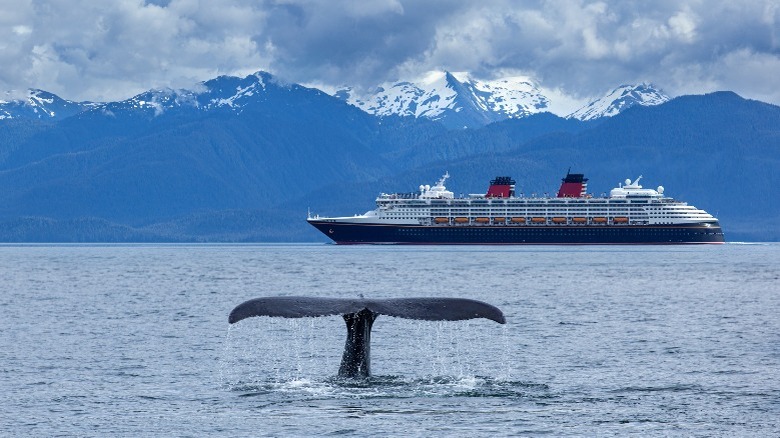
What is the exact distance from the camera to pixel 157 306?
173ft

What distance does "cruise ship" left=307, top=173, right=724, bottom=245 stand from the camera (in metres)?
162

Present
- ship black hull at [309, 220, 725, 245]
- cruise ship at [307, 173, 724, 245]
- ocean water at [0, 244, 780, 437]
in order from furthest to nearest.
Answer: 1. ship black hull at [309, 220, 725, 245]
2. cruise ship at [307, 173, 724, 245]
3. ocean water at [0, 244, 780, 437]

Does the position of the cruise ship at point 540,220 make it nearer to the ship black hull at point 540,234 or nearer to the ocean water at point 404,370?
the ship black hull at point 540,234

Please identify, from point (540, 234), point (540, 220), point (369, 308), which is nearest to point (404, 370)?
point (369, 308)

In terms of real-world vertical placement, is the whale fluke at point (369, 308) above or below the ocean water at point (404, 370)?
above

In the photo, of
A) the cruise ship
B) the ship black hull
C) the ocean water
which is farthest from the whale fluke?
the ship black hull

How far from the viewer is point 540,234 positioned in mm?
164625

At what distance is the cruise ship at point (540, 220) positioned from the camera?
16250 centimetres

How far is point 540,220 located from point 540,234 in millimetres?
2209

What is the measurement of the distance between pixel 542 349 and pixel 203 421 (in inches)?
543

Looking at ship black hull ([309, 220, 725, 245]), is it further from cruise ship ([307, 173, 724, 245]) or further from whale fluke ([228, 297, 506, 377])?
whale fluke ([228, 297, 506, 377])

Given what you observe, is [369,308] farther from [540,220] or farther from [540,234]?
[540,234]

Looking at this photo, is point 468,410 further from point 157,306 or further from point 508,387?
point 157,306

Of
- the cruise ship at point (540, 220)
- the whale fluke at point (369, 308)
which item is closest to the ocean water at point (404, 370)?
the whale fluke at point (369, 308)
